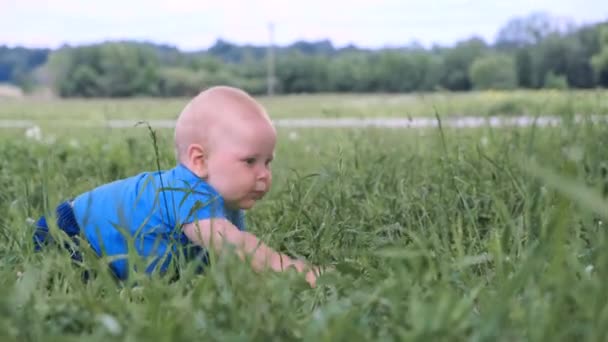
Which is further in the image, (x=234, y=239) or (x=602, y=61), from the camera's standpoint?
(x=602, y=61)

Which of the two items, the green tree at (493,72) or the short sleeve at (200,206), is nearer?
the short sleeve at (200,206)

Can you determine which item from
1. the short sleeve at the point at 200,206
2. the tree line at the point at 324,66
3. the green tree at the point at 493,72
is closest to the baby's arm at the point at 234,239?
the short sleeve at the point at 200,206

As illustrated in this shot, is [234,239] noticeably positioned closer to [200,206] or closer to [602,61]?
[200,206]

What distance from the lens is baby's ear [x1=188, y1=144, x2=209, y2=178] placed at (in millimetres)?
1860

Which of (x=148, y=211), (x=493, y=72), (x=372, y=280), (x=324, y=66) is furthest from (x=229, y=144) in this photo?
(x=324, y=66)

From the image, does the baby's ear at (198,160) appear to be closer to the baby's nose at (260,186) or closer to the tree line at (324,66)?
the baby's nose at (260,186)

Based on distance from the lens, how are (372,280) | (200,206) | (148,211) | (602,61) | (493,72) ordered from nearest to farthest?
1. (372,280)
2. (200,206)
3. (148,211)
4. (602,61)
5. (493,72)

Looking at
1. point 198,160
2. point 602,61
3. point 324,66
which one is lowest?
point 324,66

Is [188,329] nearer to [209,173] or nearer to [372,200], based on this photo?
[209,173]

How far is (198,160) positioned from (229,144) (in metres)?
0.09

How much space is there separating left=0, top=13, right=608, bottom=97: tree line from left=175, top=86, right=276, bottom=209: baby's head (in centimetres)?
1054

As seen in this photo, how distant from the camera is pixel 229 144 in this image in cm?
183

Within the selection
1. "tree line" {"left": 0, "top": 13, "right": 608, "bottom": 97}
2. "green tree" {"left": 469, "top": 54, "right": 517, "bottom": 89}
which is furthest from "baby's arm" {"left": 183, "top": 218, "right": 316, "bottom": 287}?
"green tree" {"left": 469, "top": 54, "right": 517, "bottom": 89}

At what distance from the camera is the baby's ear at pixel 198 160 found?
6.10 feet
